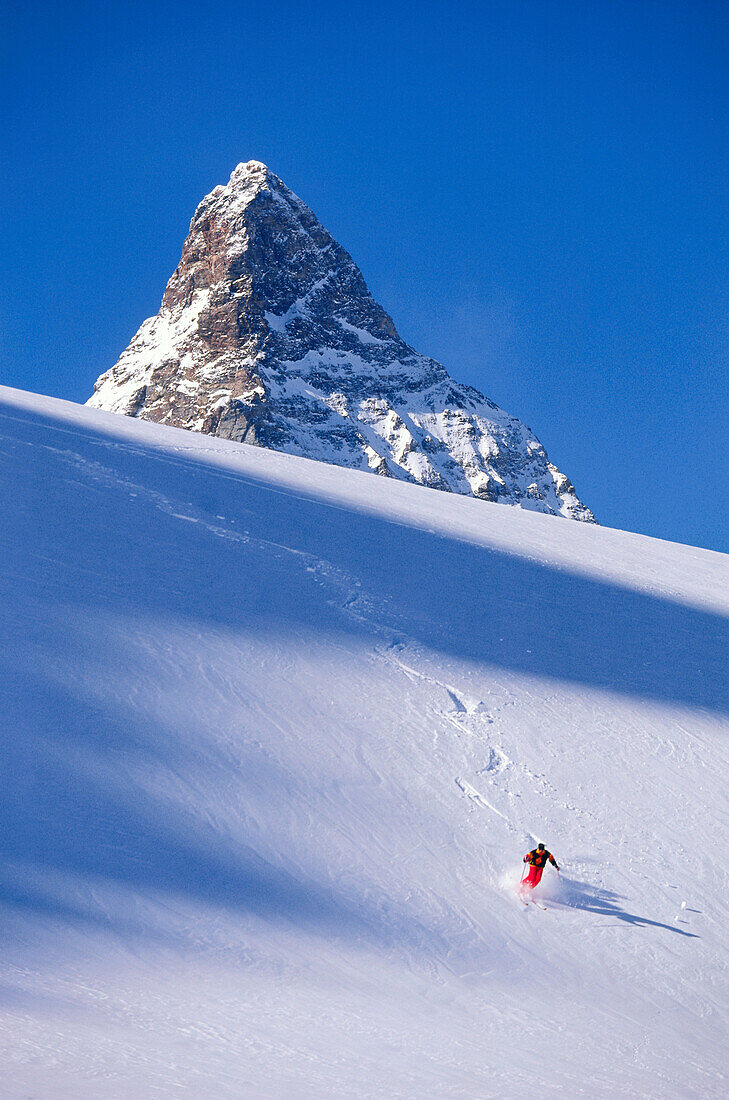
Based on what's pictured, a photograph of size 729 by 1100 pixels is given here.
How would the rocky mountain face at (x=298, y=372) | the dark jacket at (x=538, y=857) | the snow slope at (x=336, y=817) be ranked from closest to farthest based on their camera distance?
1. the snow slope at (x=336, y=817)
2. the dark jacket at (x=538, y=857)
3. the rocky mountain face at (x=298, y=372)

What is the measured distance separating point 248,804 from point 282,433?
13929 cm

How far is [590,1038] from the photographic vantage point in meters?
7.26

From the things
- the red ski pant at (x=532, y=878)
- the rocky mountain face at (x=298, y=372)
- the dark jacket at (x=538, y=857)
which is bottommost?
the red ski pant at (x=532, y=878)

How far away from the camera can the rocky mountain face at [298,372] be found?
497 ft

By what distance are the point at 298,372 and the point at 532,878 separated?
522 ft

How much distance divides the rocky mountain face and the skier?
132393 mm

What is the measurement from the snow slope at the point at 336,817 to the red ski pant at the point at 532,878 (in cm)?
19

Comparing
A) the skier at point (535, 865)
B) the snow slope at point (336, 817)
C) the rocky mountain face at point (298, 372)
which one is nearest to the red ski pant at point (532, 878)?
the skier at point (535, 865)

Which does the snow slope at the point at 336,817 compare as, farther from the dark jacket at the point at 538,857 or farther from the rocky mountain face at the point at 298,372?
the rocky mountain face at the point at 298,372

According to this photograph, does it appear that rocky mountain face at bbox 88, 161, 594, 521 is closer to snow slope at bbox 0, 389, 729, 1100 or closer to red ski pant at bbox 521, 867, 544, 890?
snow slope at bbox 0, 389, 729, 1100

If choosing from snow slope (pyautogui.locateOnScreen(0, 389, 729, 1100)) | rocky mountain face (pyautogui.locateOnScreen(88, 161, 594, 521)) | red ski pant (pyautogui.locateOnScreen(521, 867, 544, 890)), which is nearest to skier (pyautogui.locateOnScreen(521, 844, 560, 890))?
red ski pant (pyautogui.locateOnScreen(521, 867, 544, 890))

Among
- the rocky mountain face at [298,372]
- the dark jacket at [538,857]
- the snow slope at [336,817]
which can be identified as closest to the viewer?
the snow slope at [336,817]

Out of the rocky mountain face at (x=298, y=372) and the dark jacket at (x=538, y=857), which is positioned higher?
the rocky mountain face at (x=298, y=372)

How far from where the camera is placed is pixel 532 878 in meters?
9.22
